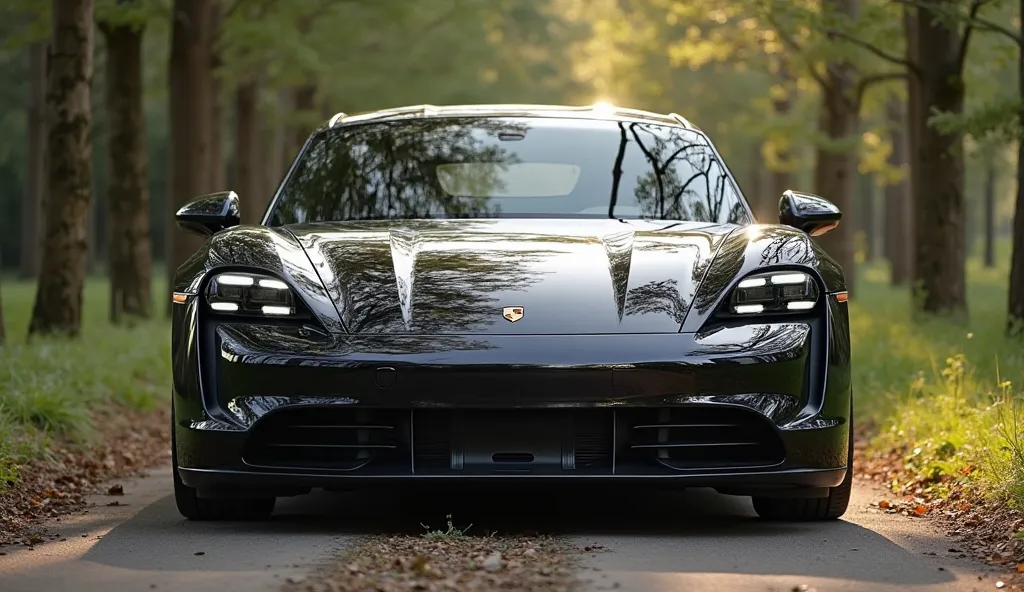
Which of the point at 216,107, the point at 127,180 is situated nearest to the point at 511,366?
the point at 127,180

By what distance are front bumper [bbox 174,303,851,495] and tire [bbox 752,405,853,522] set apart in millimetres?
402

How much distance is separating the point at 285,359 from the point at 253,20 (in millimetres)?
15303

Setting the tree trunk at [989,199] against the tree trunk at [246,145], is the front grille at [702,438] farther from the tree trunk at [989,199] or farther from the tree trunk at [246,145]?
the tree trunk at [989,199]

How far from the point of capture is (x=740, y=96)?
3469cm

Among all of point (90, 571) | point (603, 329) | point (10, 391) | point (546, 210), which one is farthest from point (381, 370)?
point (10, 391)

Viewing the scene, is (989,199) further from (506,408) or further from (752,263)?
(506,408)

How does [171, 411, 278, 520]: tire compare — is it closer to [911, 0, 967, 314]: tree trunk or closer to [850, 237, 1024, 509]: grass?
[850, 237, 1024, 509]: grass

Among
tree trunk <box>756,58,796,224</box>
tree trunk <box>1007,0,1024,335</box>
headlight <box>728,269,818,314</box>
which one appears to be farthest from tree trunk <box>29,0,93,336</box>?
tree trunk <box>756,58,796,224</box>

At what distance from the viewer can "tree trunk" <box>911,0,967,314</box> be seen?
1538 cm

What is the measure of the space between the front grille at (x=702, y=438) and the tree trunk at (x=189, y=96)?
13.2 metres

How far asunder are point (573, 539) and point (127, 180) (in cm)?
1416

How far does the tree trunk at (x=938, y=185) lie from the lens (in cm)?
1538

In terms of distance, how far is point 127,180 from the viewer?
18.0 metres

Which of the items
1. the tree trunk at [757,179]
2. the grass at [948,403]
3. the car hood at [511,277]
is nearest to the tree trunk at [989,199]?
the tree trunk at [757,179]
